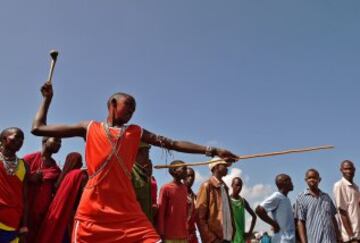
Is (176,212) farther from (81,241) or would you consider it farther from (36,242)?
(81,241)

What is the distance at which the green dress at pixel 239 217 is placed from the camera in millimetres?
9883

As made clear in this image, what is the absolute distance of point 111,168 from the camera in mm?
4141

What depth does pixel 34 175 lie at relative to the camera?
6.80m

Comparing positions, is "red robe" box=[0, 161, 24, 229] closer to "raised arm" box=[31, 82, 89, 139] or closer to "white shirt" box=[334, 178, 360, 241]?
"raised arm" box=[31, 82, 89, 139]

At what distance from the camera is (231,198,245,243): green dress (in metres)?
9.88

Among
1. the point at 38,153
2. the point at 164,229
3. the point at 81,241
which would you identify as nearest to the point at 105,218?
the point at 81,241

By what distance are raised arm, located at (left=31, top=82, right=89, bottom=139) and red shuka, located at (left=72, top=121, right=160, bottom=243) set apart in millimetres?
108

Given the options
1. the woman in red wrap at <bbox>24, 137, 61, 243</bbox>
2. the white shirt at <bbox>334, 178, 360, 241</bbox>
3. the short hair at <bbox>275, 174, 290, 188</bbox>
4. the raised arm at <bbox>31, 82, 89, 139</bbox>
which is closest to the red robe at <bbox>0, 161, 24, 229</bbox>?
the woman in red wrap at <bbox>24, 137, 61, 243</bbox>

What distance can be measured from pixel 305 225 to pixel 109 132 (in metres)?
5.38

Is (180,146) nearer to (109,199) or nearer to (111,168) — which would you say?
(111,168)

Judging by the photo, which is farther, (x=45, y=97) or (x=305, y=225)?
(x=305, y=225)

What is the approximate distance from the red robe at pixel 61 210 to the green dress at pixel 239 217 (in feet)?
13.1

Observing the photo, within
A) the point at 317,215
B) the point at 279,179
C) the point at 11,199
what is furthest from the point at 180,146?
the point at 279,179

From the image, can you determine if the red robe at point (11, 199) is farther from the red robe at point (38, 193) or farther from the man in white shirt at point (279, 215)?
the man in white shirt at point (279, 215)
